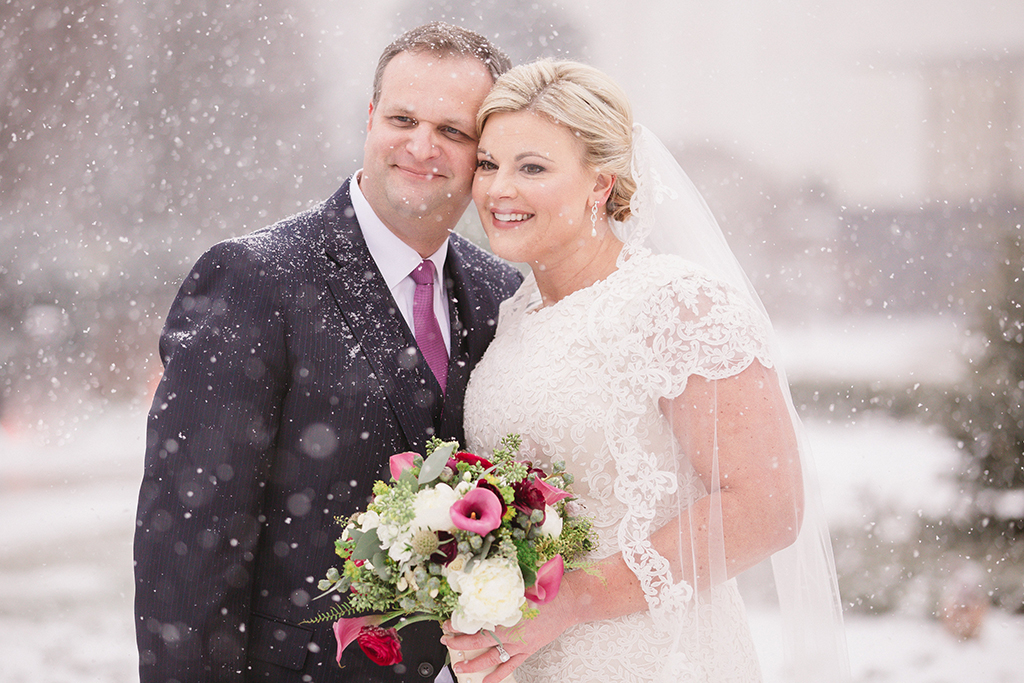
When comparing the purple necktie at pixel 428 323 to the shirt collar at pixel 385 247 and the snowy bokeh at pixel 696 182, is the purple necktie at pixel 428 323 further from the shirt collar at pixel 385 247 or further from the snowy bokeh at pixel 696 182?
the snowy bokeh at pixel 696 182

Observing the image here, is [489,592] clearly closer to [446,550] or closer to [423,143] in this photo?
[446,550]

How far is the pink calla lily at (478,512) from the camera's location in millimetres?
1369

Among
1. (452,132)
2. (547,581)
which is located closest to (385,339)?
(452,132)

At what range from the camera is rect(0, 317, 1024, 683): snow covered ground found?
449 cm

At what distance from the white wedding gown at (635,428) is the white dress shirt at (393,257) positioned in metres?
0.38

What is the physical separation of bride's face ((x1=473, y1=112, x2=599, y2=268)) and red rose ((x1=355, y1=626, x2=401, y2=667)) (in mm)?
979

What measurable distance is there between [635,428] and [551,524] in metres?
0.36

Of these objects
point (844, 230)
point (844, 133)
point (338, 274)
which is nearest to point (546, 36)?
point (844, 133)

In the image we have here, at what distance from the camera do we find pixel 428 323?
2146mm

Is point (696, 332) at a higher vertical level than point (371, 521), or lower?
higher

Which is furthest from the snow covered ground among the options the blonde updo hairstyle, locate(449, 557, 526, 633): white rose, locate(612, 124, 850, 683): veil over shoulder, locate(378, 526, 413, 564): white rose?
locate(378, 526, 413, 564): white rose

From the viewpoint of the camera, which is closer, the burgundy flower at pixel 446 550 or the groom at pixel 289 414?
the burgundy flower at pixel 446 550

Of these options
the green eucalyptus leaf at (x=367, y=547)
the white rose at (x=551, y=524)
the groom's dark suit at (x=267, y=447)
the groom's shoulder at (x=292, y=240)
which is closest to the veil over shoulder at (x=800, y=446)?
the white rose at (x=551, y=524)

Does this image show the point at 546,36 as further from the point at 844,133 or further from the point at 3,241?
the point at 3,241
